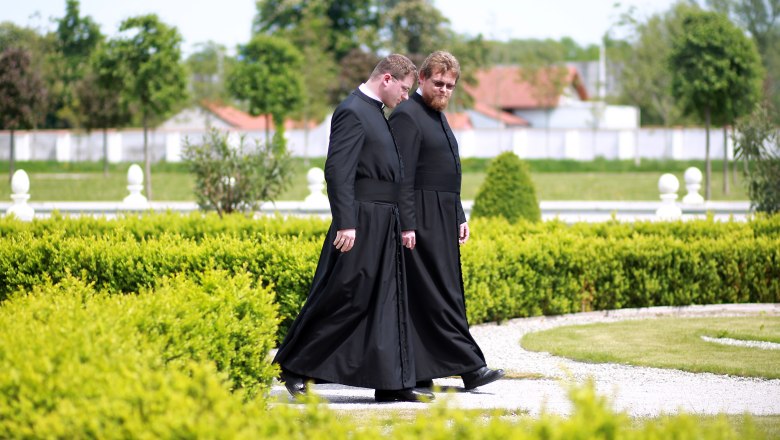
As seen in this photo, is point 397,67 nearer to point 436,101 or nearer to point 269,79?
point 436,101

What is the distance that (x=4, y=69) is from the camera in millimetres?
33062

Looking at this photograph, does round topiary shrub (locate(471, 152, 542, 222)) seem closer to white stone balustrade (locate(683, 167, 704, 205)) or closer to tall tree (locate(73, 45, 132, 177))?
white stone balustrade (locate(683, 167, 704, 205))

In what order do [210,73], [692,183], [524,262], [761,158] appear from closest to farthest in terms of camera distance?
[524,262]
[761,158]
[692,183]
[210,73]

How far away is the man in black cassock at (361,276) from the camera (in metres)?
5.86

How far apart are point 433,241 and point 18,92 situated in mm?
28900

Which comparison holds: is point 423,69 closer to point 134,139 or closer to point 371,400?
point 371,400

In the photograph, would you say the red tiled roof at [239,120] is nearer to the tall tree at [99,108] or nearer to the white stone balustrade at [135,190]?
the tall tree at [99,108]

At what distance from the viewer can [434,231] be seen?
6371 millimetres

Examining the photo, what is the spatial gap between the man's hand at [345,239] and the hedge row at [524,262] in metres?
2.36

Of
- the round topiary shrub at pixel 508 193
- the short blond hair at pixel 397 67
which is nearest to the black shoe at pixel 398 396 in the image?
the short blond hair at pixel 397 67

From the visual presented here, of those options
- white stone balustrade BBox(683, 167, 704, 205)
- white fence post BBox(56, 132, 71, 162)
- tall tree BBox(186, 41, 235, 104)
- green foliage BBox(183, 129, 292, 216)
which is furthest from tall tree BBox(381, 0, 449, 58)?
green foliage BBox(183, 129, 292, 216)

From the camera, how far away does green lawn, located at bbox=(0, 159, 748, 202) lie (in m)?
27.8

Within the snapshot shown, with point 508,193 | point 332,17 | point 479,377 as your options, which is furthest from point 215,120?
point 479,377

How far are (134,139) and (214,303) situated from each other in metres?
48.1
